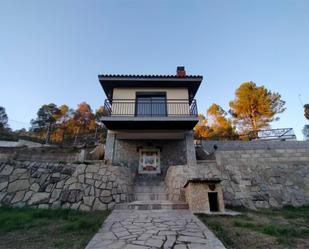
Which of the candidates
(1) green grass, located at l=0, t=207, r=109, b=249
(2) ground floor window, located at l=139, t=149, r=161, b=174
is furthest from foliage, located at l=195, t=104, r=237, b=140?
(1) green grass, located at l=0, t=207, r=109, b=249

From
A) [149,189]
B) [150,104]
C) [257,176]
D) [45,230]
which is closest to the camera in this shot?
[45,230]

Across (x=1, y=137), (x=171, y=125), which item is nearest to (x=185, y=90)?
(x=171, y=125)

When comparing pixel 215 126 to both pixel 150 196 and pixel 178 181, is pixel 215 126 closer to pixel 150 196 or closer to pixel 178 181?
pixel 178 181

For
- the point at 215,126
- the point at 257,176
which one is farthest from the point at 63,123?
the point at 257,176

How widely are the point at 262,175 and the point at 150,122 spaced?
5847mm

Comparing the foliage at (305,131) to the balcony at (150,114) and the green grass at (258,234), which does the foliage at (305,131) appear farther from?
the green grass at (258,234)

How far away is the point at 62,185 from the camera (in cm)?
604

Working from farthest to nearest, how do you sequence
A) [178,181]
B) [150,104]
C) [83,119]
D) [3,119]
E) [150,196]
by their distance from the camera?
[83,119], [3,119], [150,104], [150,196], [178,181]

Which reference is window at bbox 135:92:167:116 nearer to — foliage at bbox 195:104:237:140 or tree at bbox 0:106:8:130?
foliage at bbox 195:104:237:140

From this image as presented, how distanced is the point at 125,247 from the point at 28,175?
19.2ft

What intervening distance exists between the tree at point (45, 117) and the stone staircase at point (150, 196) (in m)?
16.8

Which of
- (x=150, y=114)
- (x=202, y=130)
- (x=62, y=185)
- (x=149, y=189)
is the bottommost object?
(x=149, y=189)

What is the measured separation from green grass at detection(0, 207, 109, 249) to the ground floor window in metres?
4.90

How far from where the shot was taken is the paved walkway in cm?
262
